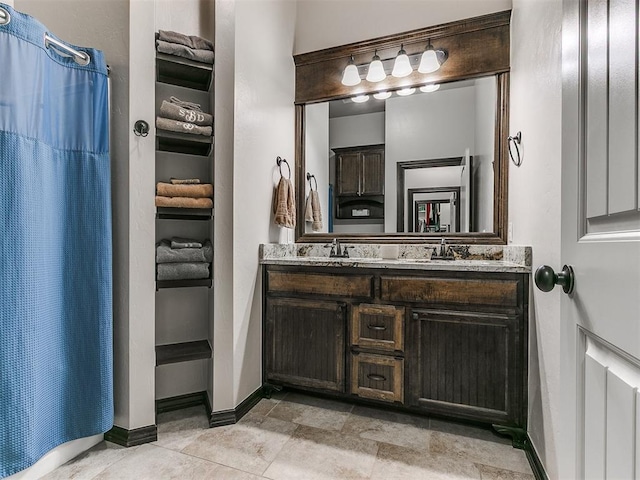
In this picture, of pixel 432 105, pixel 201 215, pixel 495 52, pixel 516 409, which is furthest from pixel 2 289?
pixel 495 52

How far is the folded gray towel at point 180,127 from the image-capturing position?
1.68 meters

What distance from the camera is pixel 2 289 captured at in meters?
1.22

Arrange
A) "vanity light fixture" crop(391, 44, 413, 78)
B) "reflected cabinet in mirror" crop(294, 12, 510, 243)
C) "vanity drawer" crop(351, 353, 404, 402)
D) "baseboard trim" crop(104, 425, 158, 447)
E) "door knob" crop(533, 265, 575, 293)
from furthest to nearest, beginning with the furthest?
"vanity light fixture" crop(391, 44, 413, 78)
"reflected cabinet in mirror" crop(294, 12, 510, 243)
"vanity drawer" crop(351, 353, 404, 402)
"baseboard trim" crop(104, 425, 158, 447)
"door knob" crop(533, 265, 575, 293)

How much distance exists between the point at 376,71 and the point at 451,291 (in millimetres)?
1626

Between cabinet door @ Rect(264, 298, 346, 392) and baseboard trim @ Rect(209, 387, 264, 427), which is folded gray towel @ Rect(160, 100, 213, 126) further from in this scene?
baseboard trim @ Rect(209, 387, 264, 427)

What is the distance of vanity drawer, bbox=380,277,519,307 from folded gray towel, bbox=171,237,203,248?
1.06 meters

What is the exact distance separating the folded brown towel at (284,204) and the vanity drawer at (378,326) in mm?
796

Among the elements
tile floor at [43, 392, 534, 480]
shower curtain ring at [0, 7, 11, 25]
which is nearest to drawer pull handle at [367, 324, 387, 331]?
→ tile floor at [43, 392, 534, 480]

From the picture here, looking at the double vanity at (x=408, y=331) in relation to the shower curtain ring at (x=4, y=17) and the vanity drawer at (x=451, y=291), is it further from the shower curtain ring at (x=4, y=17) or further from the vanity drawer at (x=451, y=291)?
the shower curtain ring at (x=4, y=17)

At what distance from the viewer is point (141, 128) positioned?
1.60m

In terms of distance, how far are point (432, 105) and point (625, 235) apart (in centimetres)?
205

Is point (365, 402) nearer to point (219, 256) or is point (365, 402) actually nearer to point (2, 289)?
point (219, 256)

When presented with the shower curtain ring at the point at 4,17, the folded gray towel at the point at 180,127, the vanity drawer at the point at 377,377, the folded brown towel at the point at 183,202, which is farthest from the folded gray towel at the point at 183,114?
the vanity drawer at the point at 377,377

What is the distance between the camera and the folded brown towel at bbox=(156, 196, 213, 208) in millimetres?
1691
